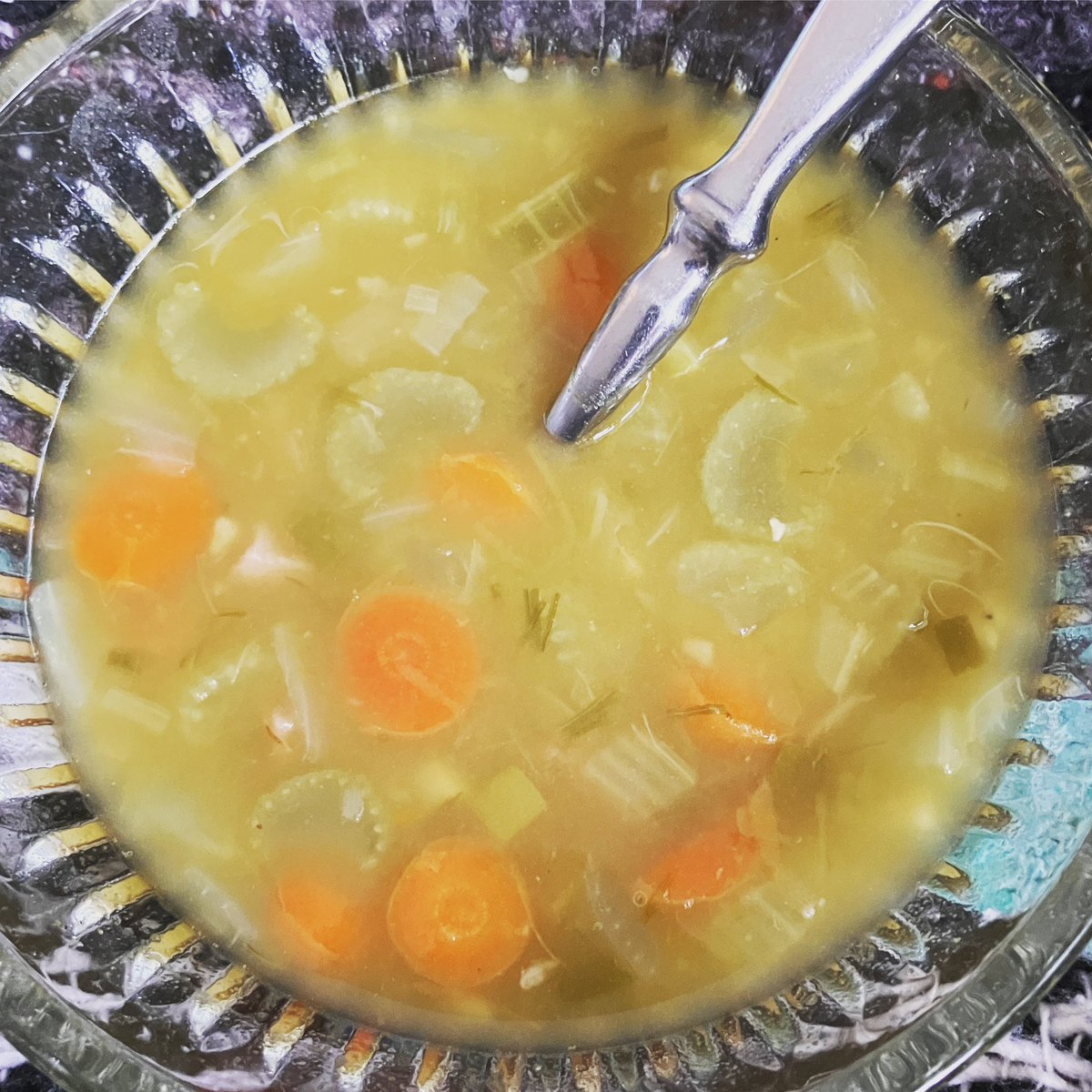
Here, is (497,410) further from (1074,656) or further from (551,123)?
(1074,656)

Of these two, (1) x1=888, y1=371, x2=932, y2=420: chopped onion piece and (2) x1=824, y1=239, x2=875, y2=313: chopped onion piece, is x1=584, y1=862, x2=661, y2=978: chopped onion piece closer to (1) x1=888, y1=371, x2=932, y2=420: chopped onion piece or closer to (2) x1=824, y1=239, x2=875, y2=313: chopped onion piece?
(1) x1=888, y1=371, x2=932, y2=420: chopped onion piece

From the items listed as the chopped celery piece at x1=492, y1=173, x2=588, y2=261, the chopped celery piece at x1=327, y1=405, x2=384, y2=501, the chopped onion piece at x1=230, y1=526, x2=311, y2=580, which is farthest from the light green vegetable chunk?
the chopped celery piece at x1=492, y1=173, x2=588, y2=261

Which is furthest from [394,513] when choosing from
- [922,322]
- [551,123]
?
[922,322]

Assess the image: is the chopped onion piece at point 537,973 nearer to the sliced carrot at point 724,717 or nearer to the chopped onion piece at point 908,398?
the sliced carrot at point 724,717

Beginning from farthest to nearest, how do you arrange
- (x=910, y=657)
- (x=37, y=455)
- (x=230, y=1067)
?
(x=37, y=455) < (x=910, y=657) < (x=230, y=1067)

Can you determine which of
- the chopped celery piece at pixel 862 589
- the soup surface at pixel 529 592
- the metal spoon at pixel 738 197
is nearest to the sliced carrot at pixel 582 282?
the soup surface at pixel 529 592

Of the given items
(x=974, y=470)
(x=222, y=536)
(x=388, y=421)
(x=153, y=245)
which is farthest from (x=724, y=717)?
(x=153, y=245)
